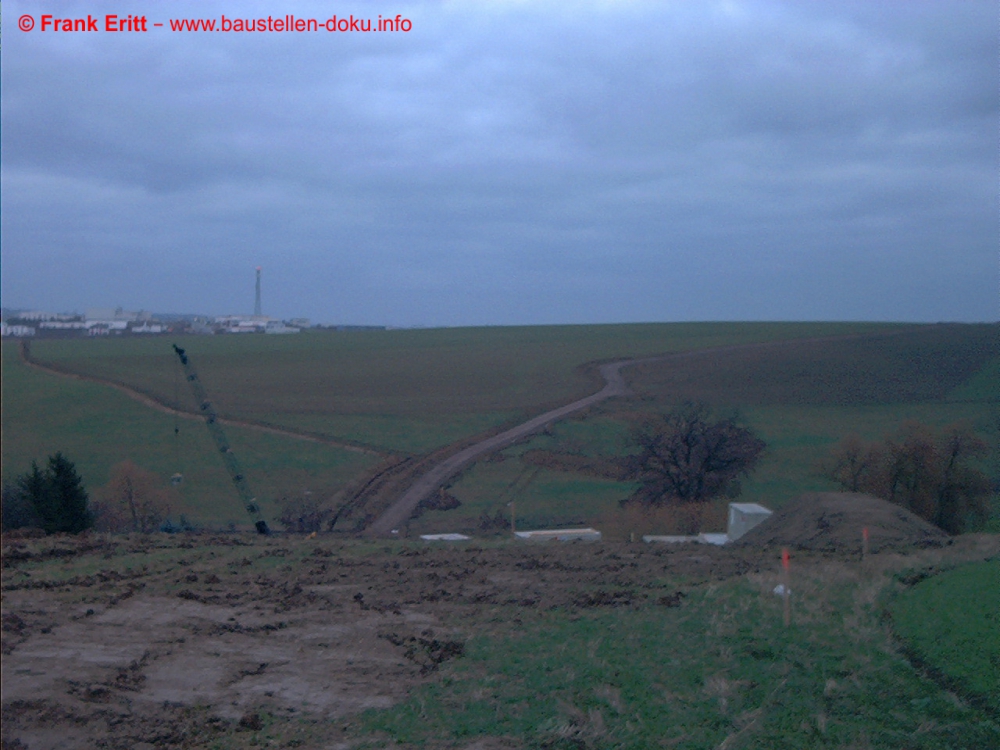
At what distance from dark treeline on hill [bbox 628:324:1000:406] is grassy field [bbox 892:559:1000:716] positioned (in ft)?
61.4

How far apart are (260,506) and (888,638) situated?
24.1 metres

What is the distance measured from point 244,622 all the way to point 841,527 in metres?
15.3

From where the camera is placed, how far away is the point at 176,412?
29.6m

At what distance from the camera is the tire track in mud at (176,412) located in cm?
567

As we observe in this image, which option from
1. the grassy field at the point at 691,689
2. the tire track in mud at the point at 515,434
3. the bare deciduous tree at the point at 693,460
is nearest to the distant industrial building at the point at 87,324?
the grassy field at the point at 691,689

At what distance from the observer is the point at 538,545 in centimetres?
1730

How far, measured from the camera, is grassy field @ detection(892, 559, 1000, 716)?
313 inches

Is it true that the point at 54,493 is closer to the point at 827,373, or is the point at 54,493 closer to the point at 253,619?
the point at 253,619

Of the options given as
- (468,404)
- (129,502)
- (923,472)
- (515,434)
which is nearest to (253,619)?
(129,502)

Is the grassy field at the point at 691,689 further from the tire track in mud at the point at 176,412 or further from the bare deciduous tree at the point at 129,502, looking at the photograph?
the bare deciduous tree at the point at 129,502

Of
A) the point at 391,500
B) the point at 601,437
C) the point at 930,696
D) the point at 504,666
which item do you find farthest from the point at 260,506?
the point at 930,696

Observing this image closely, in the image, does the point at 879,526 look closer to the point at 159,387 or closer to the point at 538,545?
the point at 538,545

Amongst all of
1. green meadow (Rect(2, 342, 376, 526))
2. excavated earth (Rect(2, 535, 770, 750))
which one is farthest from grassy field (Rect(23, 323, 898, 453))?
excavated earth (Rect(2, 535, 770, 750))

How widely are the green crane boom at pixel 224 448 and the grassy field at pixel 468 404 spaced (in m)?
0.55
